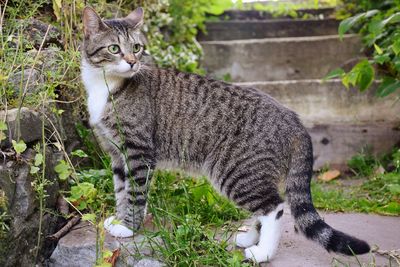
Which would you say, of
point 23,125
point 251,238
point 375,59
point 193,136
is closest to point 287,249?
point 251,238

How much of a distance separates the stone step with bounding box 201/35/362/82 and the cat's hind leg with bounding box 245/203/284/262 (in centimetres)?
349

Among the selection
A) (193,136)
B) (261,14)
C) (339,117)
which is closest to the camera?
(193,136)

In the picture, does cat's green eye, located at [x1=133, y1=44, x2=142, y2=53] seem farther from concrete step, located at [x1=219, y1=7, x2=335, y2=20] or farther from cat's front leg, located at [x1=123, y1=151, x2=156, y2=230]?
concrete step, located at [x1=219, y1=7, x2=335, y2=20]

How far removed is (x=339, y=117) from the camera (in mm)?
5652

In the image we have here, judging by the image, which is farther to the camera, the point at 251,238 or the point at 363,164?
the point at 363,164

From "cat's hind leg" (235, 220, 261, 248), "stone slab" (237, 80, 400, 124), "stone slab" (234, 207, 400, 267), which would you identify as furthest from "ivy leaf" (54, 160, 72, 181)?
"stone slab" (237, 80, 400, 124)

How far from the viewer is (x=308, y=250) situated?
10.5 feet

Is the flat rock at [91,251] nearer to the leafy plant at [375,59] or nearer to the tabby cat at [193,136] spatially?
the tabby cat at [193,136]

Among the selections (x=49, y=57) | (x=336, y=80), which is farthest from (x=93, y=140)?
(x=336, y=80)

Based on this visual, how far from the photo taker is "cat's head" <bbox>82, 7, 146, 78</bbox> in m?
3.19

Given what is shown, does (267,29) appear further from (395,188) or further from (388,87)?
(395,188)

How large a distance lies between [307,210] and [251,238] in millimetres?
452

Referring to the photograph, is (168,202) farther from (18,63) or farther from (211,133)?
(18,63)

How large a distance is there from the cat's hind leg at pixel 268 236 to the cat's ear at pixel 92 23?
142 centimetres
